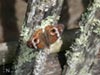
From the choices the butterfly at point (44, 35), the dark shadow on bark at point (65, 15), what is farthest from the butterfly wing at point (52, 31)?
the dark shadow on bark at point (65, 15)

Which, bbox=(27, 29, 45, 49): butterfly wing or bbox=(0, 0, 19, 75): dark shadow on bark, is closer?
bbox=(27, 29, 45, 49): butterfly wing

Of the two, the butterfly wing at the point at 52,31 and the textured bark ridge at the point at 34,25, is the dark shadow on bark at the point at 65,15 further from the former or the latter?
the butterfly wing at the point at 52,31

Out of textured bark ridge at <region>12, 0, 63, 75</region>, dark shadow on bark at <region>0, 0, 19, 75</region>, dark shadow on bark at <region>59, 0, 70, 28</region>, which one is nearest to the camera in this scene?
textured bark ridge at <region>12, 0, 63, 75</region>

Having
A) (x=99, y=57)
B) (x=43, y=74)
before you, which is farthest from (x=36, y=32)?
(x=99, y=57)

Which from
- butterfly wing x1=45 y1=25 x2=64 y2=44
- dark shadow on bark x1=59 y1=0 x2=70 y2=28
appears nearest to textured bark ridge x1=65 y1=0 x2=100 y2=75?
butterfly wing x1=45 y1=25 x2=64 y2=44

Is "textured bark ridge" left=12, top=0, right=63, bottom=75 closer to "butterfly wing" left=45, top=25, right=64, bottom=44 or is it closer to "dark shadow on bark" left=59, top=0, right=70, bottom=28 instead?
"butterfly wing" left=45, top=25, right=64, bottom=44

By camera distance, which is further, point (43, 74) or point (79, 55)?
point (43, 74)

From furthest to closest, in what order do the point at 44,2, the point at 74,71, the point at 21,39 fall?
1. the point at 74,71
2. the point at 21,39
3. the point at 44,2

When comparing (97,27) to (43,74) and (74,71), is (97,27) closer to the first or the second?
(74,71)
